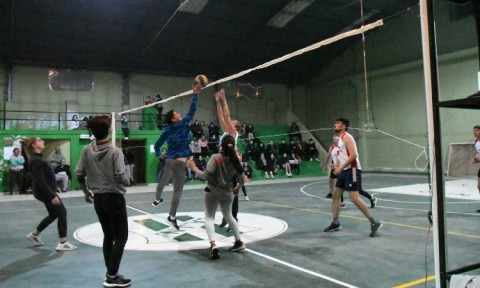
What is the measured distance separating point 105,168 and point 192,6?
1414 cm

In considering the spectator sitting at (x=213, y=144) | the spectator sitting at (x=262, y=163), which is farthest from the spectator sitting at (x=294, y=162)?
the spectator sitting at (x=213, y=144)

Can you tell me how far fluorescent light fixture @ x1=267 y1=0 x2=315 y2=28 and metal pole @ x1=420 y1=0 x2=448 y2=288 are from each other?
15.9m

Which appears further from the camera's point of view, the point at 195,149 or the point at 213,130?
the point at 213,130

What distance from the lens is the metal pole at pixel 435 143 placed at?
→ 267 centimetres

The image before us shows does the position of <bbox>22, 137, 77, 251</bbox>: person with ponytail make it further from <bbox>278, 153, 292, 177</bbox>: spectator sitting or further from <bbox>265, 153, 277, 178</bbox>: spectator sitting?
<bbox>278, 153, 292, 177</bbox>: spectator sitting

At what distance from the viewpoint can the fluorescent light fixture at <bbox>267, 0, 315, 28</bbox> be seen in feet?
58.0

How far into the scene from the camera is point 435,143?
107 inches

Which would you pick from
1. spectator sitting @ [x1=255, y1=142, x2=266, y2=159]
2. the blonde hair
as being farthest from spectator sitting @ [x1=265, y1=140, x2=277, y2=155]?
the blonde hair

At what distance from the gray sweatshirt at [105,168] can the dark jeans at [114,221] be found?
79 mm

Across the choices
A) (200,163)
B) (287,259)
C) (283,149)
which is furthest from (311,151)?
(287,259)

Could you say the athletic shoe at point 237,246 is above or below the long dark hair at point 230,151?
below

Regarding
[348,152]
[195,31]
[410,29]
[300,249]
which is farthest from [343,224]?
[410,29]

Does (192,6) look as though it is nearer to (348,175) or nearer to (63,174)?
(63,174)

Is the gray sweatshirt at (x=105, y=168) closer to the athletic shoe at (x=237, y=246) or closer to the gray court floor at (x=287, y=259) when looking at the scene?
the gray court floor at (x=287, y=259)
